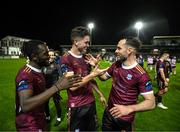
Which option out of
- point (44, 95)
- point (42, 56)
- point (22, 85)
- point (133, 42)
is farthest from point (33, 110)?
point (133, 42)

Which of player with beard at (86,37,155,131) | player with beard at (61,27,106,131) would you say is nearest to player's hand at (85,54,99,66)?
player with beard at (61,27,106,131)

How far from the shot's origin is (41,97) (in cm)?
311

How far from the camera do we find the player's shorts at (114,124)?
467 centimetres

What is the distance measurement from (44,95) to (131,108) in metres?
1.38

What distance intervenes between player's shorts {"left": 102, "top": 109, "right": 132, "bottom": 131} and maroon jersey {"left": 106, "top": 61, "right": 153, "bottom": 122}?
0.37ft

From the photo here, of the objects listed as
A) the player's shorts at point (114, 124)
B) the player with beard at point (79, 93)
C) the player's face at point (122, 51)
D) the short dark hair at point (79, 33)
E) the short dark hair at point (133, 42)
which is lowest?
the player's shorts at point (114, 124)

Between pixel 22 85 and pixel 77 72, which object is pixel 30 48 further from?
pixel 77 72

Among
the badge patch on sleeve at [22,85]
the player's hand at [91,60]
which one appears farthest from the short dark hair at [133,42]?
the badge patch on sleeve at [22,85]

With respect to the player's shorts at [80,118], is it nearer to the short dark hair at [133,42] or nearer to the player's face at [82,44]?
the player's face at [82,44]

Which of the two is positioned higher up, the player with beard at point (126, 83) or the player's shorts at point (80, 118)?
the player with beard at point (126, 83)

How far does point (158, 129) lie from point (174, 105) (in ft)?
12.1

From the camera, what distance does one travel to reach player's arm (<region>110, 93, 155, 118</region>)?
11.7 feet

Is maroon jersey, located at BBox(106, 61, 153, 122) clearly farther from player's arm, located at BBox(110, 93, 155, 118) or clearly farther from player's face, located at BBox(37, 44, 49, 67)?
player's face, located at BBox(37, 44, 49, 67)

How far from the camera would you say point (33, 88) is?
364cm
